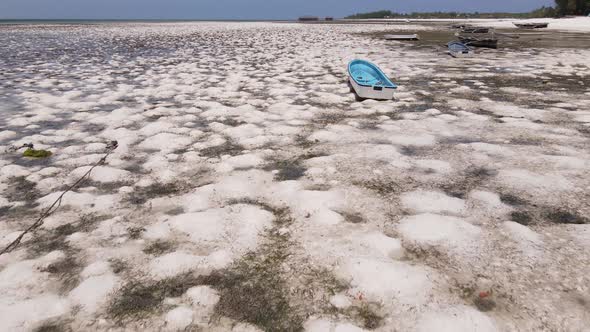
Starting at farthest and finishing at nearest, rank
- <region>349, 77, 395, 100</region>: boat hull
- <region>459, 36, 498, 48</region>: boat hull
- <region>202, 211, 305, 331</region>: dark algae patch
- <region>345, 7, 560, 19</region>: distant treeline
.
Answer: <region>345, 7, 560, 19</region>: distant treeline → <region>459, 36, 498, 48</region>: boat hull → <region>349, 77, 395, 100</region>: boat hull → <region>202, 211, 305, 331</region>: dark algae patch

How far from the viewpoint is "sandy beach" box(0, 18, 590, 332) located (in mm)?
2289

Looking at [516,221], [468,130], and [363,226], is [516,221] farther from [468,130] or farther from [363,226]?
[468,130]

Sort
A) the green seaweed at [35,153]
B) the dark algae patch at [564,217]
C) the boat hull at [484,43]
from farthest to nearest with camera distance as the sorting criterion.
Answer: the boat hull at [484,43]
the green seaweed at [35,153]
the dark algae patch at [564,217]

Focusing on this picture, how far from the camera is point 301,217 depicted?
11.0ft

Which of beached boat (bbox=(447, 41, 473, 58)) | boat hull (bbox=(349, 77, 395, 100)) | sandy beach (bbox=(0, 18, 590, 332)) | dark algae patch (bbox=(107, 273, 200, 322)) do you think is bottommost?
dark algae patch (bbox=(107, 273, 200, 322))

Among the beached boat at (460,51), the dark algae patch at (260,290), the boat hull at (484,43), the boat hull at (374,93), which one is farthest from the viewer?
the boat hull at (484,43)

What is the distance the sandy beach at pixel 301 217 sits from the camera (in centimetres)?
229

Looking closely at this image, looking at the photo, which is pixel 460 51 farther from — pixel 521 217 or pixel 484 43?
pixel 521 217

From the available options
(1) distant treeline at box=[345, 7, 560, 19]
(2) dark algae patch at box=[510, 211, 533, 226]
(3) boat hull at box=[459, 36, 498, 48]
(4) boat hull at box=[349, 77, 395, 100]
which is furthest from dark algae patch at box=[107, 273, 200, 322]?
(1) distant treeline at box=[345, 7, 560, 19]

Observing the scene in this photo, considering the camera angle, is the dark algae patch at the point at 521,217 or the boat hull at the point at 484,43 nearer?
the dark algae patch at the point at 521,217

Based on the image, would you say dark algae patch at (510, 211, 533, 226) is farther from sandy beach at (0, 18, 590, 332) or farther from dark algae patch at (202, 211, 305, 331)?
dark algae patch at (202, 211, 305, 331)

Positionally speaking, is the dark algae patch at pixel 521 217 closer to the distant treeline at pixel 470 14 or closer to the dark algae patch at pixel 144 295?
the dark algae patch at pixel 144 295

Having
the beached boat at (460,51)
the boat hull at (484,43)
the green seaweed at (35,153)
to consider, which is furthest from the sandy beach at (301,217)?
the boat hull at (484,43)

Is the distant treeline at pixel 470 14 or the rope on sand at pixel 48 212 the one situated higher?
the distant treeline at pixel 470 14
